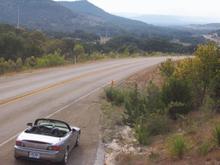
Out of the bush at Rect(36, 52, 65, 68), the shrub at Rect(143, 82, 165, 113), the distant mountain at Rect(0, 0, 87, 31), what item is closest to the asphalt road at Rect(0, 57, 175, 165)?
the shrub at Rect(143, 82, 165, 113)

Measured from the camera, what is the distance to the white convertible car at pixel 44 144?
40.7ft

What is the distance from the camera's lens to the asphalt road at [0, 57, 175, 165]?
50.5 ft

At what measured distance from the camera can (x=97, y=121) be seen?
20328 millimetres

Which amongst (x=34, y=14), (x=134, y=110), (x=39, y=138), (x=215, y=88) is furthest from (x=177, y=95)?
(x=34, y=14)

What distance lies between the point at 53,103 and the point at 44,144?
11836mm

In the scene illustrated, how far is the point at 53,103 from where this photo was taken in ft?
79.4

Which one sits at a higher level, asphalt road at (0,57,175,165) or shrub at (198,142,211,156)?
shrub at (198,142,211,156)

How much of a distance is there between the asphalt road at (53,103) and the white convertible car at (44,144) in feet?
1.97

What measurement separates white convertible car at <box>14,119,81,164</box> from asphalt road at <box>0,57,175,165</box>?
602 millimetres

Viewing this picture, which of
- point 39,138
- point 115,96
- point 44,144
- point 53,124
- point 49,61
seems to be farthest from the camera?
point 49,61

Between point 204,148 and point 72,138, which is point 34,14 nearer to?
point 72,138

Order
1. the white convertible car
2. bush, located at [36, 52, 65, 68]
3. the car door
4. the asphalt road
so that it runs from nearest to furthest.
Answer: the white convertible car
the car door
the asphalt road
bush, located at [36, 52, 65, 68]

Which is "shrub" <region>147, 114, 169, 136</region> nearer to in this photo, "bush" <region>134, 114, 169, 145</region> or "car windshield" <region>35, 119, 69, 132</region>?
"bush" <region>134, 114, 169, 145</region>

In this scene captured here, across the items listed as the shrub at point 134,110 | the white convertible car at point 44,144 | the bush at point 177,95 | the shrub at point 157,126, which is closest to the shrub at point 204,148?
the white convertible car at point 44,144
